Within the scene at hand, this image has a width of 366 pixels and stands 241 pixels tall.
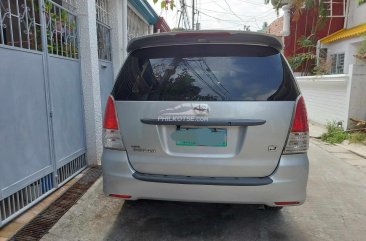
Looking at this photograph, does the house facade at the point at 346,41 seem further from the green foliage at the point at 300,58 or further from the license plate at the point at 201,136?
the license plate at the point at 201,136

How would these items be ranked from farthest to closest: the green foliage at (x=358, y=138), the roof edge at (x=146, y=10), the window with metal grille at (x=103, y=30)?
1. the roof edge at (x=146, y=10)
2. the green foliage at (x=358, y=138)
3. the window with metal grille at (x=103, y=30)

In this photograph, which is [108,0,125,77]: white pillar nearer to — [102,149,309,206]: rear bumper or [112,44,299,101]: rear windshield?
[112,44,299,101]: rear windshield

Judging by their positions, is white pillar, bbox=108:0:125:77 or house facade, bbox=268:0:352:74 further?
house facade, bbox=268:0:352:74

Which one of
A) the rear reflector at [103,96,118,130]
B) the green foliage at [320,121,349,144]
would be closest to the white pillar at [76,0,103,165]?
the rear reflector at [103,96,118,130]

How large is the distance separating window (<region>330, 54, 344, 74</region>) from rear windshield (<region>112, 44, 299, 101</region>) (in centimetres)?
1382

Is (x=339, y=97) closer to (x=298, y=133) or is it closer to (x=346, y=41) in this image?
(x=346, y=41)

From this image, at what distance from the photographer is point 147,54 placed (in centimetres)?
273

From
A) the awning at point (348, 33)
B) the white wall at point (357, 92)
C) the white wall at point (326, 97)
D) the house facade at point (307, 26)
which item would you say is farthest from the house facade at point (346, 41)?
the white wall at point (357, 92)

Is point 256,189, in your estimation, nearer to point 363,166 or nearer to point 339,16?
point 363,166

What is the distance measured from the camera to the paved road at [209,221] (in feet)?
9.56

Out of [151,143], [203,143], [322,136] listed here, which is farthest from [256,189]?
[322,136]

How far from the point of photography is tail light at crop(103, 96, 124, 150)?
8.69ft

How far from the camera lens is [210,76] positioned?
101 inches

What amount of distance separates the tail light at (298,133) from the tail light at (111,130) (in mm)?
1411
